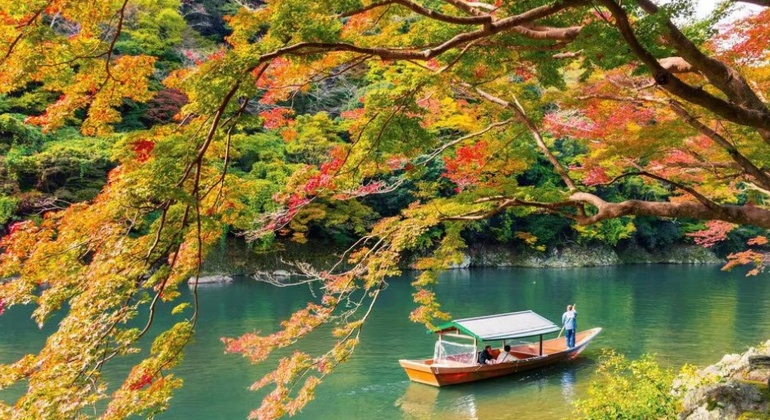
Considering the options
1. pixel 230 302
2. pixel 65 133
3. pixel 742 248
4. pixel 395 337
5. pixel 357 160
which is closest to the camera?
pixel 357 160

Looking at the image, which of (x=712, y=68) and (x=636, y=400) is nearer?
(x=712, y=68)

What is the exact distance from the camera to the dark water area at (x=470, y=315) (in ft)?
31.6

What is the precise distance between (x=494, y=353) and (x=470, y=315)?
15.8ft

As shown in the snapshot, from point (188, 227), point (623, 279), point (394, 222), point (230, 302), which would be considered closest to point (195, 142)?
point (188, 227)

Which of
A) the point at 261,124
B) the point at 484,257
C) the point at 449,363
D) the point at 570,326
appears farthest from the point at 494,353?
the point at 484,257

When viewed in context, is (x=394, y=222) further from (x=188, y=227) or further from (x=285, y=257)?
(x=285, y=257)

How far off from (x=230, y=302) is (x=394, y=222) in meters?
12.9

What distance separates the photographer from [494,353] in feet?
39.4

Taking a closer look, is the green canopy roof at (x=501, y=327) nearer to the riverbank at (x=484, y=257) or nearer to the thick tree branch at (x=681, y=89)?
the thick tree branch at (x=681, y=89)

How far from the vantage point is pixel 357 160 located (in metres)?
5.55

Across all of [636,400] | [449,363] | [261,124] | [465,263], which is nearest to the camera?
[261,124]

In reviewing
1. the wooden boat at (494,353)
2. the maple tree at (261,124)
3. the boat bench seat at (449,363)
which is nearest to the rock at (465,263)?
the wooden boat at (494,353)

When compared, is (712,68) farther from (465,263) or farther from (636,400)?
(465,263)

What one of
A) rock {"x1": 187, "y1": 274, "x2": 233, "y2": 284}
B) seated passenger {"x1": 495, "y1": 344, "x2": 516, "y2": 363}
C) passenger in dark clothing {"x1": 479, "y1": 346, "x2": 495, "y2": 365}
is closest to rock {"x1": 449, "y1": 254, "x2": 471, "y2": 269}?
rock {"x1": 187, "y1": 274, "x2": 233, "y2": 284}
